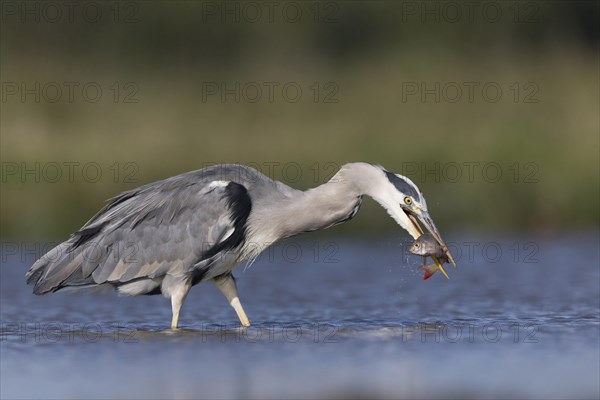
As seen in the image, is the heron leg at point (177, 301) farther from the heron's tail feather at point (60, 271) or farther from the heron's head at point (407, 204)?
the heron's head at point (407, 204)

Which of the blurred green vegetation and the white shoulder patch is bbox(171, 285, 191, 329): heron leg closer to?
the white shoulder patch

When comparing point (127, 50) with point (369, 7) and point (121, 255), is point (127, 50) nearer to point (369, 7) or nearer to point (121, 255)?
point (369, 7)

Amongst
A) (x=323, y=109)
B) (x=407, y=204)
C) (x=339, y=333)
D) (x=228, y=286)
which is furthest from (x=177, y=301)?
(x=323, y=109)

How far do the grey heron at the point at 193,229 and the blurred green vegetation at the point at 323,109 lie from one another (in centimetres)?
490

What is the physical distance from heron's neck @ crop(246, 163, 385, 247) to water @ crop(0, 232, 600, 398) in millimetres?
862

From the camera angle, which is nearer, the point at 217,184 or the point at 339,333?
the point at 339,333

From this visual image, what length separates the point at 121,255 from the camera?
437 inches

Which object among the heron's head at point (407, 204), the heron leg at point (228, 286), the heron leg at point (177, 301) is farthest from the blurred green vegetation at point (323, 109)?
the heron's head at point (407, 204)

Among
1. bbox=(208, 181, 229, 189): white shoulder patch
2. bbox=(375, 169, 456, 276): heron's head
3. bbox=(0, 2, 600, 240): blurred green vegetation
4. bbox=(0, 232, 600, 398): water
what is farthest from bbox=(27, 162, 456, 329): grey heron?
bbox=(0, 2, 600, 240): blurred green vegetation

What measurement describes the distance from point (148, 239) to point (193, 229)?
46 centimetres

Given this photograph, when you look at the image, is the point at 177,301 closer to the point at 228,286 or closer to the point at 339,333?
the point at 228,286

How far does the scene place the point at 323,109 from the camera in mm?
20406

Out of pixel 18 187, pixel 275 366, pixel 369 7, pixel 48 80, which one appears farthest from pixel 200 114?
pixel 275 366

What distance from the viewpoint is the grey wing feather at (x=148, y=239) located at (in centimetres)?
1085
